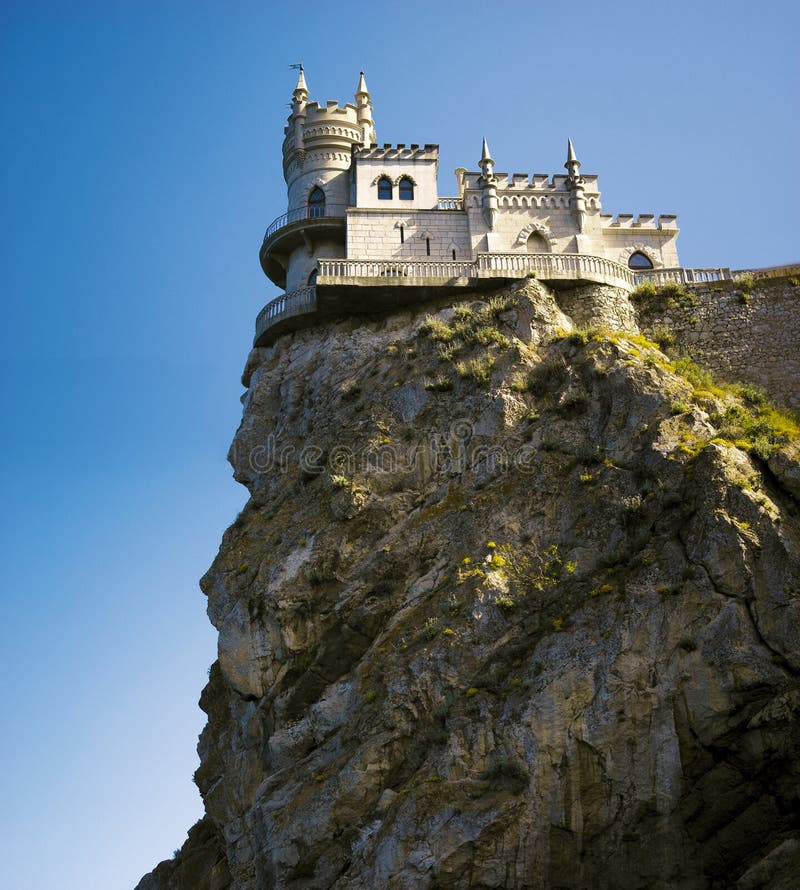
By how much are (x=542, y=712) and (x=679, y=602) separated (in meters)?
4.27

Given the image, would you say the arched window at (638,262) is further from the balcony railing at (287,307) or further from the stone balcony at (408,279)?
the balcony railing at (287,307)

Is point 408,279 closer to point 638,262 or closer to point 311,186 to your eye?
point 311,186

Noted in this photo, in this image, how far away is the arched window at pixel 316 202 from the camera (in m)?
42.4

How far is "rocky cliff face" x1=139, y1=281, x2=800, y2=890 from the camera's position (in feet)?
82.1

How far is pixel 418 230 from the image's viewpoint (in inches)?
1601

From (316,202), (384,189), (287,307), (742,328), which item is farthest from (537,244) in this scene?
(287,307)

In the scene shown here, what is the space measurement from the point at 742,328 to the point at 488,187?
1058 cm

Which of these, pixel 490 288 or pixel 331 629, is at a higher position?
pixel 490 288

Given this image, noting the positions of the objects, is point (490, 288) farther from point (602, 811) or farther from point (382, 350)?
point (602, 811)

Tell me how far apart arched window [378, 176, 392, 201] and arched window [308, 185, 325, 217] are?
2344 mm

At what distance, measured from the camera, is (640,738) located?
1000 inches

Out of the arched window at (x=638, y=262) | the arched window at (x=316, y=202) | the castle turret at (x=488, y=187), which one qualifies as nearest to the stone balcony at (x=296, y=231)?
the arched window at (x=316, y=202)

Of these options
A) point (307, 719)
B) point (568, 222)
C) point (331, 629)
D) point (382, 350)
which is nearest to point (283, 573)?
point (331, 629)

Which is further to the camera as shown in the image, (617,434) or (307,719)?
(617,434)
